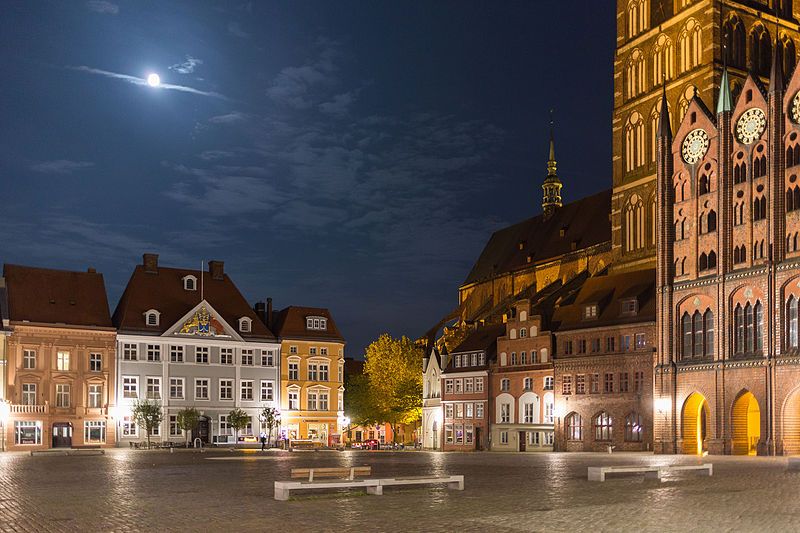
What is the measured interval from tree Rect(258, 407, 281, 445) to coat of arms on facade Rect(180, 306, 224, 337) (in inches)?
346

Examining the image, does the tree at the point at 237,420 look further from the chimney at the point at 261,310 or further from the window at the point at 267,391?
the chimney at the point at 261,310

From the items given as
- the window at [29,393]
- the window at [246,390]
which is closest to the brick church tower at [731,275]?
the window at [246,390]

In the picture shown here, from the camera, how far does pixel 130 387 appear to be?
301 ft

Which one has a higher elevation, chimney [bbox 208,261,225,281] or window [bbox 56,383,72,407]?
chimney [bbox 208,261,225,281]

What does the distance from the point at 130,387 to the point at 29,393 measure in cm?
894

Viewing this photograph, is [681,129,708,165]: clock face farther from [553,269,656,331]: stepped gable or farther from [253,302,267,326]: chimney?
[253,302,267,326]: chimney

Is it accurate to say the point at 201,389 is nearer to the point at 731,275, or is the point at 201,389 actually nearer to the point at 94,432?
the point at 94,432

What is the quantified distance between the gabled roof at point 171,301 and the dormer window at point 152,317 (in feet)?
0.91

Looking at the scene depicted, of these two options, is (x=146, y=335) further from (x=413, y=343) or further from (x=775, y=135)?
(x=775, y=135)

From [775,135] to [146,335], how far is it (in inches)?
2225

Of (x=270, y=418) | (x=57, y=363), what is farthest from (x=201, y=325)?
(x=57, y=363)

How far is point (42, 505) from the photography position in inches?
965

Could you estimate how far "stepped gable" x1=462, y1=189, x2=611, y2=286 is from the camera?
103 metres

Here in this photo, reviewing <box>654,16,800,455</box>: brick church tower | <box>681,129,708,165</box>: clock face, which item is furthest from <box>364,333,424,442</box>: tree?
<box>681,129,708,165</box>: clock face
